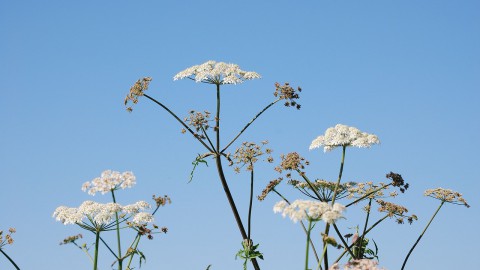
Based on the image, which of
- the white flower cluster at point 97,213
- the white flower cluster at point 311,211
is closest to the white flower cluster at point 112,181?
the white flower cluster at point 97,213

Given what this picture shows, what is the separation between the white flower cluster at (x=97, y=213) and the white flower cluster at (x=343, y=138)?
349 cm

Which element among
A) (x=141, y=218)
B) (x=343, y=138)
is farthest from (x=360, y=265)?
(x=141, y=218)

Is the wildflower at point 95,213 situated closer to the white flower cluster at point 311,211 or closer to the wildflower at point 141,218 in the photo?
the wildflower at point 141,218

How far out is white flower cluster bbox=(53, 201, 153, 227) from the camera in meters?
11.5

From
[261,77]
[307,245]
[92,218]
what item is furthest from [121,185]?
[307,245]

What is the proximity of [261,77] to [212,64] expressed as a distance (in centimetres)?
104

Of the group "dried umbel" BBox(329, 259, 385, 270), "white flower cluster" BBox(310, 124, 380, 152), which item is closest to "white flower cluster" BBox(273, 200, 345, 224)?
"dried umbel" BBox(329, 259, 385, 270)

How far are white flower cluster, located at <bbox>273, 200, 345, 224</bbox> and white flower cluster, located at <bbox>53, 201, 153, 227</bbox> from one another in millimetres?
3849

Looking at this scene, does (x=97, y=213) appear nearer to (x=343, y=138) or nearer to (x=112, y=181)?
(x=112, y=181)

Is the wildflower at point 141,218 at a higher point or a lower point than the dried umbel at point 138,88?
lower

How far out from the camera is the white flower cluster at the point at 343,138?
487 inches

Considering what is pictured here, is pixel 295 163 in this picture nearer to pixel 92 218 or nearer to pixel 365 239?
pixel 365 239

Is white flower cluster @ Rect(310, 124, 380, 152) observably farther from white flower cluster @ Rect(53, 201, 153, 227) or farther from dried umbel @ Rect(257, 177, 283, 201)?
white flower cluster @ Rect(53, 201, 153, 227)

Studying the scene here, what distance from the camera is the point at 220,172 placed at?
12.7 metres
